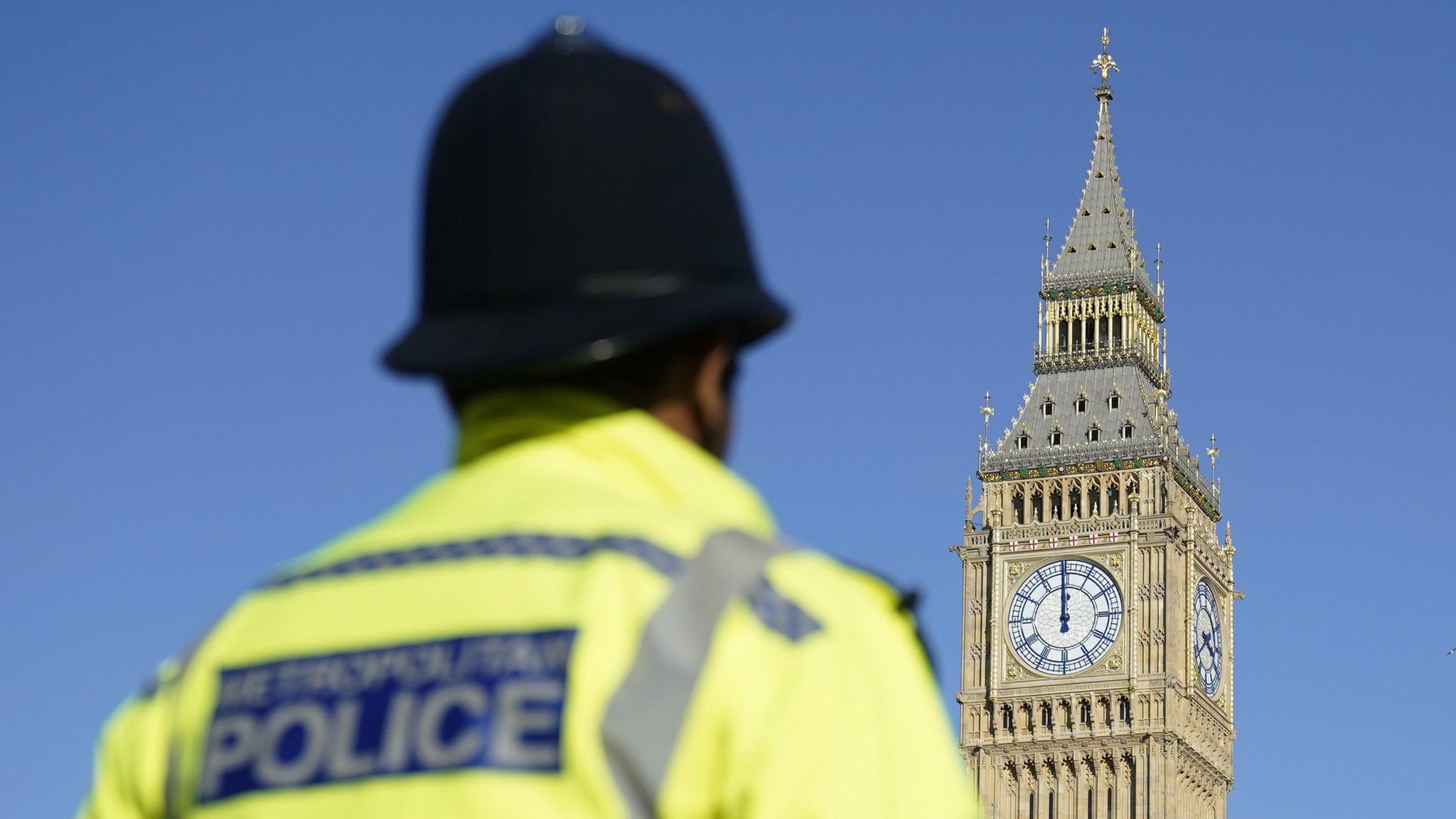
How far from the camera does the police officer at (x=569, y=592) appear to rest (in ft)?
11.3

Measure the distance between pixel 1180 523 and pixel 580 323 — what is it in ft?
215

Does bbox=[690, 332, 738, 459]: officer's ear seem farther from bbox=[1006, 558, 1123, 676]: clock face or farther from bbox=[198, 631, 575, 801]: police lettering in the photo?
bbox=[1006, 558, 1123, 676]: clock face

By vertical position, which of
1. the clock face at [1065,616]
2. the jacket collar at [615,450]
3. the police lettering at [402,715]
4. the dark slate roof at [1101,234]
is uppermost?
the dark slate roof at [1101,234]

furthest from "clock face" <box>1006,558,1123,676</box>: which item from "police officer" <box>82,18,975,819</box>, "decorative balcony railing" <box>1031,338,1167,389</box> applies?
"police officer" <box>82,18,975,819</box>

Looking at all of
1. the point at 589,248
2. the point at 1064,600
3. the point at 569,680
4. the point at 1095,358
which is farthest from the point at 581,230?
the point at 1095,358

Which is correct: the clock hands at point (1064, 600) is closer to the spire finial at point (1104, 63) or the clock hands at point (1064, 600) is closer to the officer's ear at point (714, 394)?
the spire finial at point (1104, 63)

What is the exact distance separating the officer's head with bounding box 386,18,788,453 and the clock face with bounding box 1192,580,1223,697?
65.5m

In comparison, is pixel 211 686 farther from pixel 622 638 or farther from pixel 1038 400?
pixel 1038 400

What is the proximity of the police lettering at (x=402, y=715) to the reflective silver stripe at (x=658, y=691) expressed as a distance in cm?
9

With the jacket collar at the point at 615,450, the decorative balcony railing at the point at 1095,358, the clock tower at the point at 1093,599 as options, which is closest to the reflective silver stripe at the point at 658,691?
the jacket collar at the point at 615,450

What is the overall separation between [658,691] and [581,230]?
738 mm

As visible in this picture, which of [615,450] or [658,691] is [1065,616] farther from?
[658,691]

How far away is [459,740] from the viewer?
3479 mm

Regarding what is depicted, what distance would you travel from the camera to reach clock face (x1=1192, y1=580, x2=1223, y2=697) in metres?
69.0
